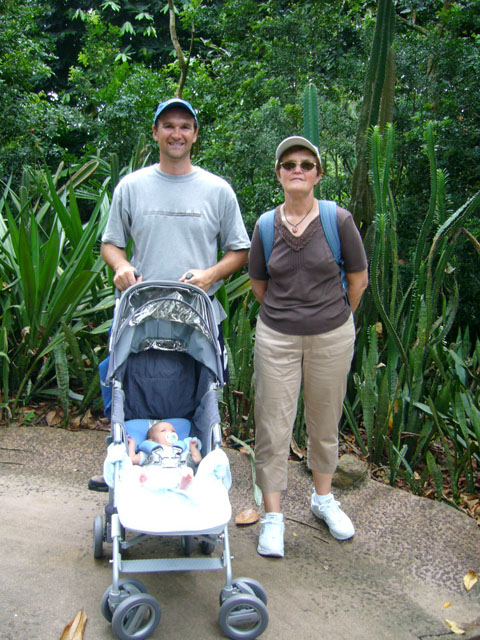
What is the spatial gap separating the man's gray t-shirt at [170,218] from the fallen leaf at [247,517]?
1408 mm

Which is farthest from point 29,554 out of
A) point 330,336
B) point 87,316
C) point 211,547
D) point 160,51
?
point 160,51

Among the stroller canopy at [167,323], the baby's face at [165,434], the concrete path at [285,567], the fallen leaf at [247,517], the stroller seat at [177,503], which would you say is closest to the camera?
the stroller seat at [177,503]

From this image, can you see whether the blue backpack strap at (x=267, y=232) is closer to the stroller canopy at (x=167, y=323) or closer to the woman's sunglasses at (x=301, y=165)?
the woman's sunglasses at (x=301, y=165)

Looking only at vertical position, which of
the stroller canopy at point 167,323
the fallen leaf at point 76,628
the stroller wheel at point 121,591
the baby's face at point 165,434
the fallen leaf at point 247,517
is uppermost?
the stroller canopy at point 167,323

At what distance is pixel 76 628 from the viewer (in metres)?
2.47

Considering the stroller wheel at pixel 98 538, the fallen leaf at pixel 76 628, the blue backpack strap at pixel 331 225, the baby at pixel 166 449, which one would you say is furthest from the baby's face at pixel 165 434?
the blue backpack strap at pixel 331 225

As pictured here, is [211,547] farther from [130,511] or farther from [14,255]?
[14,255]

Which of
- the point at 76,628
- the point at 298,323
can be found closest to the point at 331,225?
the point at 298,323

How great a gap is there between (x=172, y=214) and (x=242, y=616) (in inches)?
68.5

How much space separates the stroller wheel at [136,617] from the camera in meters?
2.34

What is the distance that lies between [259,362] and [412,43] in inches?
165

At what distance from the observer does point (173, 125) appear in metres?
2.97

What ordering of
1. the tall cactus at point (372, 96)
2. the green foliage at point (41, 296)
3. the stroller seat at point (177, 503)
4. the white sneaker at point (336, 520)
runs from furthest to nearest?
the tall cactus at point (372, 96), the green foliage at point (41, 296), the white sneaker at point (336, 520), the stroller seat at point (177, 503)

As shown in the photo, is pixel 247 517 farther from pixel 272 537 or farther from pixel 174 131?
pixel 174 131
